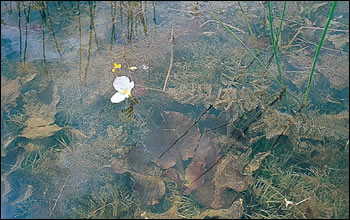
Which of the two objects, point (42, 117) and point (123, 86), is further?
point (42, 117)

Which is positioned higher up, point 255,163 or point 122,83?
point 122,83

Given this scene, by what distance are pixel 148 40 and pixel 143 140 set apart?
96cm

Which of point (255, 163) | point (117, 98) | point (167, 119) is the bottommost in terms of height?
point (255, 163)

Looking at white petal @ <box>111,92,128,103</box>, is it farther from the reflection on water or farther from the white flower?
the reflection on water

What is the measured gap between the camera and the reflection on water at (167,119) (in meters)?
2.03

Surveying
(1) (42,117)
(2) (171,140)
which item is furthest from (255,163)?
(1) (42,117)

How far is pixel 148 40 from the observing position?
2.79 metres

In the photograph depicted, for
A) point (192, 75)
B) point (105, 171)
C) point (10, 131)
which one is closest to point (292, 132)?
point (192, 75)

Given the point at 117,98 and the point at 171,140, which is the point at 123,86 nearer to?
the point at 117,98

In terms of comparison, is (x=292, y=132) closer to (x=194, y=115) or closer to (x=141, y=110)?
(x=194, y=115)

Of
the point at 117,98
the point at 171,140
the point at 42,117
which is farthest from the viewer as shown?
the point at 42,117

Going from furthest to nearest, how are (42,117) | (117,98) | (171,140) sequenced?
1. (42,117)
2. (171,140)
3. (117,98)

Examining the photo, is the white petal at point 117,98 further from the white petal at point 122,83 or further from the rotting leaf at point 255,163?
the rotting leaf at point 255,163

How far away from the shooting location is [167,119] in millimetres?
2258
